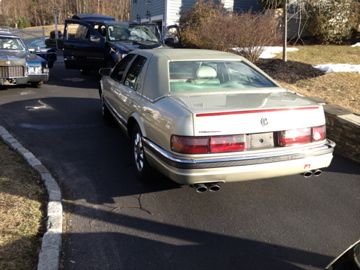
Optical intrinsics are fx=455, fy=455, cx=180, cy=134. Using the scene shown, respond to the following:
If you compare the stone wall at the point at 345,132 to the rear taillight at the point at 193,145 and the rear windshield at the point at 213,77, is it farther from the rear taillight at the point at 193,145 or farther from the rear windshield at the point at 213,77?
the rear taillight at the point at 193,145

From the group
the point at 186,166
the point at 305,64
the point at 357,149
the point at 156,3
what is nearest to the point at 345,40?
the point at 305,64

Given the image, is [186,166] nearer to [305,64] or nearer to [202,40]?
[305,64]

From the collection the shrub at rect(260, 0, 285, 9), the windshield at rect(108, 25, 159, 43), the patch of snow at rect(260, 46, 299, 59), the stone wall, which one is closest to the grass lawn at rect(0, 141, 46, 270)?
the stone wall

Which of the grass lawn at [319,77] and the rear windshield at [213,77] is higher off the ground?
the rear windshield at [213,77]

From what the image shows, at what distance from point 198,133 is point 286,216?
1.27m

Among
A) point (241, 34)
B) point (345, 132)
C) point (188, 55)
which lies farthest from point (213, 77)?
point (241, 34)

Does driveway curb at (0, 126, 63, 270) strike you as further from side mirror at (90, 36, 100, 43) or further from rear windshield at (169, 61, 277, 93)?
side mirror at (90, 36, 100, 43)

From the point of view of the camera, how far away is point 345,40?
782 inches

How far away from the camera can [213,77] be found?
543 centimetres

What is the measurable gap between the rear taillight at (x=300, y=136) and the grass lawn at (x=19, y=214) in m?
2.39

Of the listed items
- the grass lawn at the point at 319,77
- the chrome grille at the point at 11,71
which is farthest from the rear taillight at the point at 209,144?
the chrome grille at the point at 11,71

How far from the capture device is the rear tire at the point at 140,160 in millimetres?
5133

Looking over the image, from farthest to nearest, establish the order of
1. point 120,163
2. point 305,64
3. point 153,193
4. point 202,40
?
point 202,40
point 305,64
point 120,163
point 153,193

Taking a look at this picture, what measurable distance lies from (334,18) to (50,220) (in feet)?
59.3
